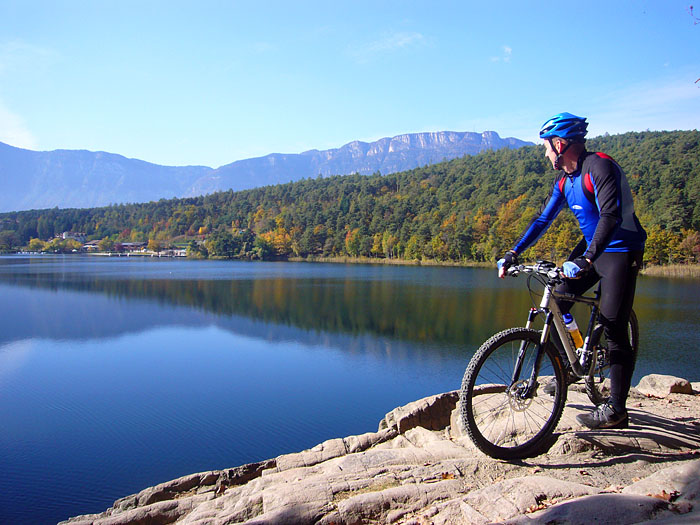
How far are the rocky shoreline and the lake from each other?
162 inches

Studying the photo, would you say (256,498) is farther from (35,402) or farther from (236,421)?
(35,402)

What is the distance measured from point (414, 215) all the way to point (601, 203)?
82673 mm

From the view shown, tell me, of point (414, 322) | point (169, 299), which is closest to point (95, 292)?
point (169, 299)

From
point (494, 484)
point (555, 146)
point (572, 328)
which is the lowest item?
point (494, 484)

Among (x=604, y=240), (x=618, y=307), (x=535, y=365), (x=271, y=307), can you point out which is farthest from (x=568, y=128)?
(x=271, y=307)

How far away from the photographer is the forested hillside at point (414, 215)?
5253 centimetres

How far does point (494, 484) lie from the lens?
2.60 m

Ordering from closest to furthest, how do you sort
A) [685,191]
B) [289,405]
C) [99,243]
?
[289,405], [685,191], [99,243]

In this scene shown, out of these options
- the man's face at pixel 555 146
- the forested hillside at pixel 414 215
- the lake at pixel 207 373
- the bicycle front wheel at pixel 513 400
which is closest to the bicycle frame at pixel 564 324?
the bicycle front wheel at pixel 513 400

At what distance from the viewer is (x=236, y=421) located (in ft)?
33.5

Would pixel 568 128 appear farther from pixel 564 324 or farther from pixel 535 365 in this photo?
pixel 535 365

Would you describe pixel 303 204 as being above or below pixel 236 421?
above

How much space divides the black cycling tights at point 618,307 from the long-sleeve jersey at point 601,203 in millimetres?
77

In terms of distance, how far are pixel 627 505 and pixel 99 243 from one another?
130 meters
